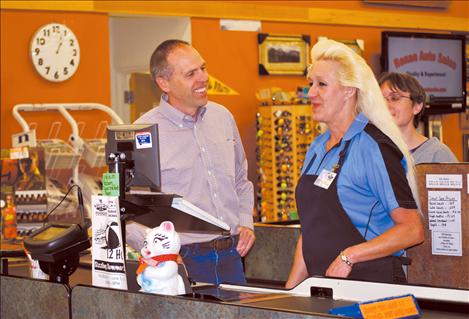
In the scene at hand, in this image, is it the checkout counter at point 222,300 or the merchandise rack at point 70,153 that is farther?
the merchandise rack at point 70,153

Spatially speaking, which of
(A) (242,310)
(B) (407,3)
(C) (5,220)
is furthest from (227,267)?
(B) (407,3)

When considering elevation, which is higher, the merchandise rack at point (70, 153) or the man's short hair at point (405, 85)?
the man's short hair at point (405, 85)

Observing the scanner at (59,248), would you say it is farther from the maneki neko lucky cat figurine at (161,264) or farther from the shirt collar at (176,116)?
the shirt collar at (176,116)

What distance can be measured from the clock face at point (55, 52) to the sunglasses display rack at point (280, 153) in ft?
6.66

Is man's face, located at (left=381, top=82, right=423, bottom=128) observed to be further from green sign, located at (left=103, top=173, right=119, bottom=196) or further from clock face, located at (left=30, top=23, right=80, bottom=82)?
clock face, located at (left=30, top=23, right=80, bottom=82)

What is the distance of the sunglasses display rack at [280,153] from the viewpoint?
28.2ft

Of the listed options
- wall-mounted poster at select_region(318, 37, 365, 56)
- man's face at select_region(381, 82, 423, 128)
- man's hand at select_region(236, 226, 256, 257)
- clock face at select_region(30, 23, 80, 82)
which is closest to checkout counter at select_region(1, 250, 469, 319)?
man's hand at select_region(236, 226, 256, 257)

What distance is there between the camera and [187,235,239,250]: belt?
400 cm

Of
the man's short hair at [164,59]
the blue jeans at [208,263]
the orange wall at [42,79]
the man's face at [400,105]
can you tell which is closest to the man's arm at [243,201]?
the blue jeans at [208,263]

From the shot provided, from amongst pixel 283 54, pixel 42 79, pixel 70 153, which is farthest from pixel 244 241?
pixel 283 54

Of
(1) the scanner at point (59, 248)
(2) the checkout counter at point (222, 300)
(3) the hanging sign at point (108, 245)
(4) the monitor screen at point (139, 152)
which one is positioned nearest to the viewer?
(2) the checkout counter at point (222, 300)

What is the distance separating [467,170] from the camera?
3568 mm

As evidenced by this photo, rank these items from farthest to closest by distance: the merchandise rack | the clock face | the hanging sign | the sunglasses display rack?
the sunglasses display rack → the clock face → the merchandise rack → the hanging sign

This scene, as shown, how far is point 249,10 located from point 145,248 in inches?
264
